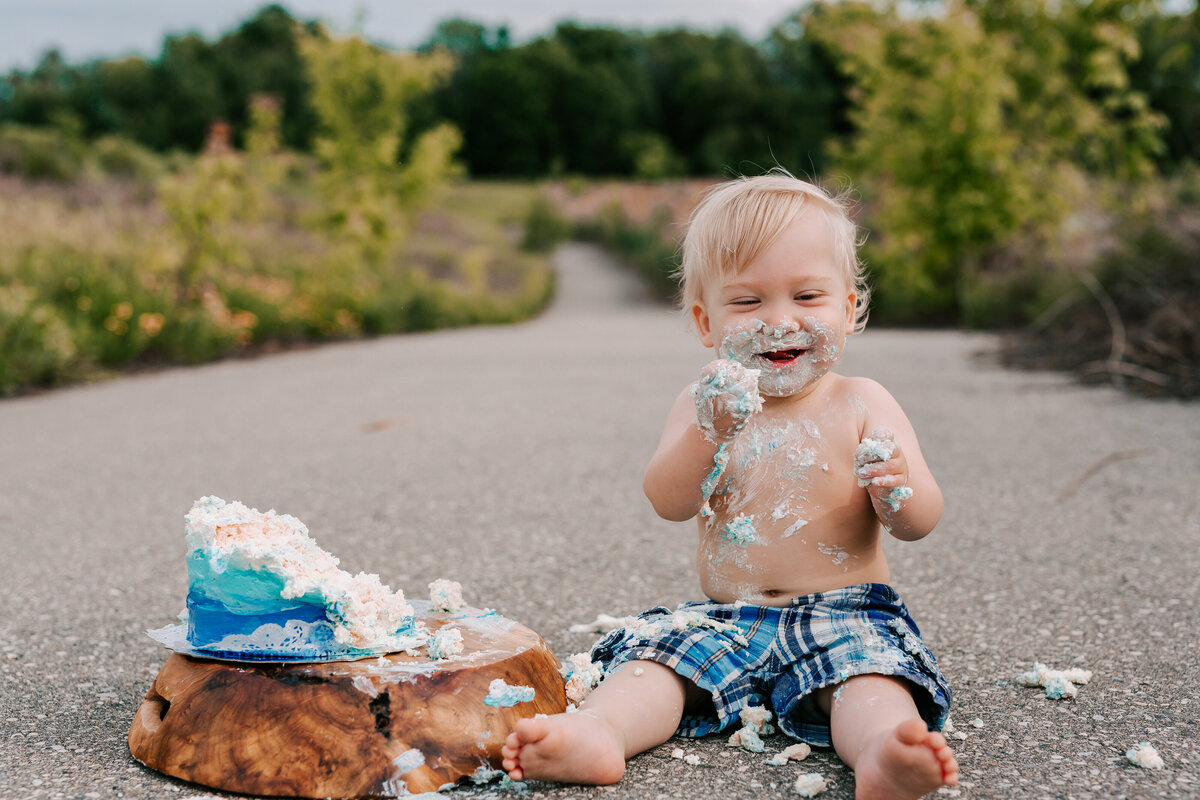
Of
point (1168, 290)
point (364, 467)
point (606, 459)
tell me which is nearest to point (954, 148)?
point (1168, 290)

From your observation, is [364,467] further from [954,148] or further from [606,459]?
[954,148]

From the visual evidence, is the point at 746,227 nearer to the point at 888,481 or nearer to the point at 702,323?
the point at 702,323

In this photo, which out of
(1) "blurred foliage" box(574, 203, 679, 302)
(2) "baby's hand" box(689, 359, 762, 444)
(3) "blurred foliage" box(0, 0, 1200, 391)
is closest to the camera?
(2) "baby's hand" box(689, 359, 762, 444)

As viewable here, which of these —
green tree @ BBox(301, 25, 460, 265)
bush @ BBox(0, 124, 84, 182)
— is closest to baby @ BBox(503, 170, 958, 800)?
green tree @ BBox(301, 25, 460, 265)

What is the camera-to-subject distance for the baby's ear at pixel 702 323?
220 centimetres

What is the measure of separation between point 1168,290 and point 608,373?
4.57 m

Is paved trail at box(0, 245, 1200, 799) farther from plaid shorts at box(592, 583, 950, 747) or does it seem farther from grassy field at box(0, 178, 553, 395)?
grassy field at box(0, 178, 553, 395)

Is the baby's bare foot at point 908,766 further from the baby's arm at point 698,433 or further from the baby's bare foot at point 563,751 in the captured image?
the baby's arm at point 698,433

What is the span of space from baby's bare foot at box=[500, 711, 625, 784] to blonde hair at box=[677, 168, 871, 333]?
0.96 meters

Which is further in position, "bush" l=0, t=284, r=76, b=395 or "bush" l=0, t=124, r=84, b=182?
"bush" l=0, t=124, r=84, b=182

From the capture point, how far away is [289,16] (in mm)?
62406

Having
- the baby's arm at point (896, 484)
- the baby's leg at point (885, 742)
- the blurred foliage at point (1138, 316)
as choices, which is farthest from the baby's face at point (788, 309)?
the blurred foliage at point (1138, 316)

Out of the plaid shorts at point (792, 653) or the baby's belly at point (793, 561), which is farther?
the baby's belly at point (793, 561)

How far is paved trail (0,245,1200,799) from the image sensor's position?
6.32ft
